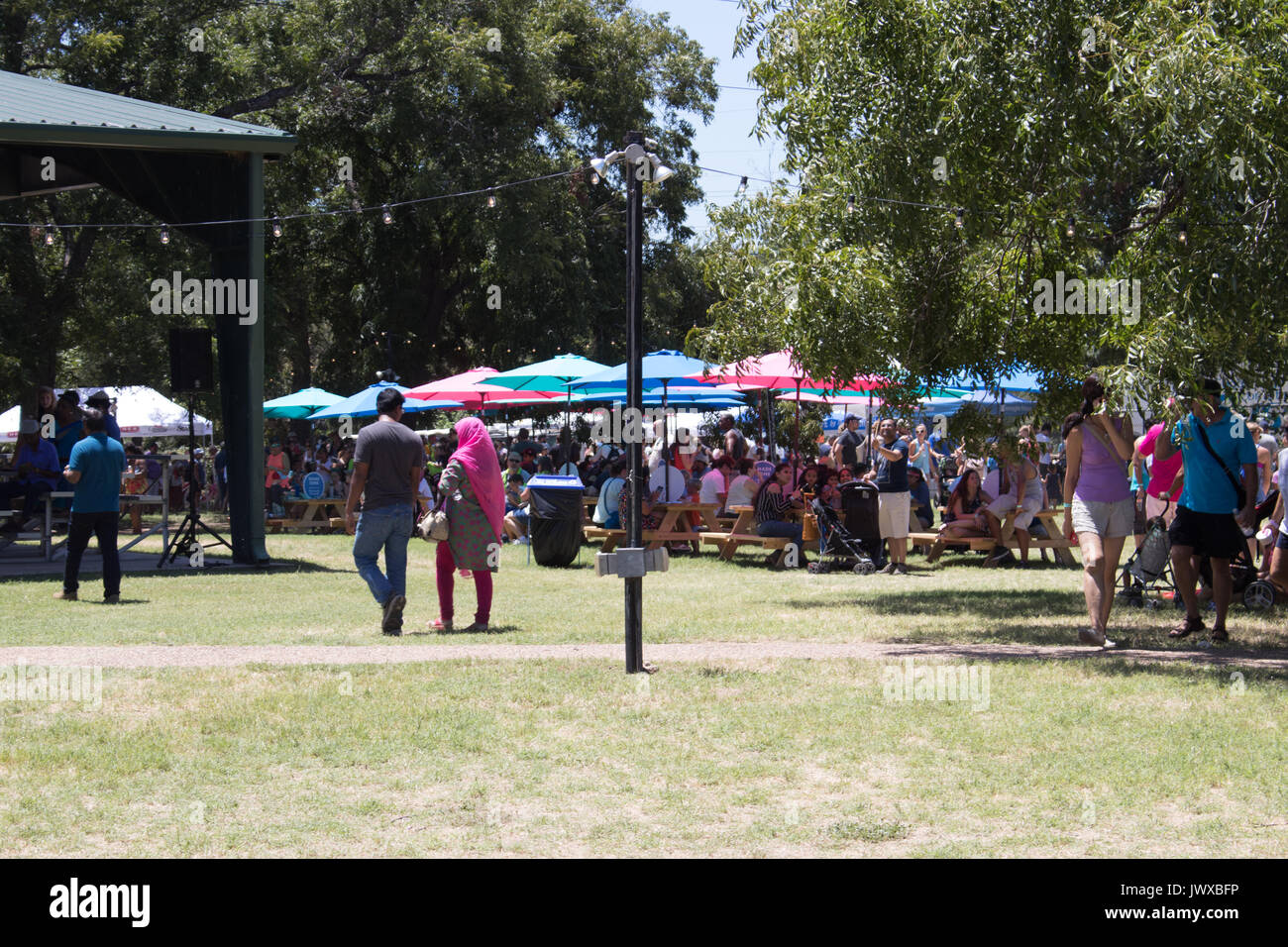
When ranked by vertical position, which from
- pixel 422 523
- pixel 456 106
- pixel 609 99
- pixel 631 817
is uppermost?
pixel 609 99

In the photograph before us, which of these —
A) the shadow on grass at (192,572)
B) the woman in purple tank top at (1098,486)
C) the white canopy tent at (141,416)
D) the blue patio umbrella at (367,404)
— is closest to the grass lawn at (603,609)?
the shadow on grass at (192,572)

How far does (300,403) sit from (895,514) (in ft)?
49.7

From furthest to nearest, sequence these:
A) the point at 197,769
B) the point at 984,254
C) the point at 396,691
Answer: the point at 984,254
the point at 396,691
the point at 197,769

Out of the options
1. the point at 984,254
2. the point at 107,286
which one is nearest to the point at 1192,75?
the point at 984,254

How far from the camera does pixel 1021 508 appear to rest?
18.4 m

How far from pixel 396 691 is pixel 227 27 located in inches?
1077

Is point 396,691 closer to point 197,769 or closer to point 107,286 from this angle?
point 197,769

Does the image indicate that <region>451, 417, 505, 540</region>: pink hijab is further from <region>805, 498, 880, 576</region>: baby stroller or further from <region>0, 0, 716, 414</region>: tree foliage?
<region>0, 0, 716, 414</region>: tree foliage

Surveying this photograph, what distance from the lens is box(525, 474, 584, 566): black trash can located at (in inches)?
692

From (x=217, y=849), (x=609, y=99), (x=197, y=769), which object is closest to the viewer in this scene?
(x=217, y=849)

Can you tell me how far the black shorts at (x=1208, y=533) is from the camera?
10.2 metres

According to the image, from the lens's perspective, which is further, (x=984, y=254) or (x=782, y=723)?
(x=984, y=254)

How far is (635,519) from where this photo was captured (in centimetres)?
895

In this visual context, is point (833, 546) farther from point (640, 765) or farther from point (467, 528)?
point (640, 765)
